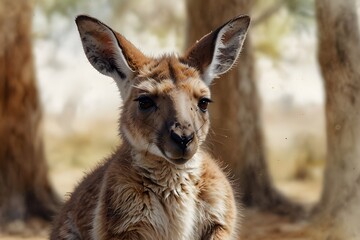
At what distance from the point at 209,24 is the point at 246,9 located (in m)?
0.58

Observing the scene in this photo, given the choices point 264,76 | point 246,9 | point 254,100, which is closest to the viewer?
point 246,9

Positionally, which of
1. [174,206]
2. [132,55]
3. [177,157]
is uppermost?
[132,55]

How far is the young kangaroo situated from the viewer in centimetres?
636

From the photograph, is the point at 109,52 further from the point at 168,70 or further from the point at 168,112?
the point at 168,112

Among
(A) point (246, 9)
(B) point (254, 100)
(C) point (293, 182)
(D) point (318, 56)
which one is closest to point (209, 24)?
(A) point (246, 9)

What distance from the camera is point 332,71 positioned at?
10.5 metres

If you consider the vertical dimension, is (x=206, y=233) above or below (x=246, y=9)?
below

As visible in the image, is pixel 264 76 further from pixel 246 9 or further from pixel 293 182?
pixel 246 9

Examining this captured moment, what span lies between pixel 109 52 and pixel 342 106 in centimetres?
434

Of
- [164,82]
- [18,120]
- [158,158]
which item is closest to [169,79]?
[164,82]

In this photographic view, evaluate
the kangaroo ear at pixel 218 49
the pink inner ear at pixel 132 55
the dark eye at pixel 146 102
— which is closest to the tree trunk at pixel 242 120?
the kangaroo ear at pixel 218 49

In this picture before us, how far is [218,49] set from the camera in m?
7.03

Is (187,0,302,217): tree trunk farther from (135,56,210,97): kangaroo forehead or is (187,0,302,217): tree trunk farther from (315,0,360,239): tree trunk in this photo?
(135,56,210,97): kangaroo forehead

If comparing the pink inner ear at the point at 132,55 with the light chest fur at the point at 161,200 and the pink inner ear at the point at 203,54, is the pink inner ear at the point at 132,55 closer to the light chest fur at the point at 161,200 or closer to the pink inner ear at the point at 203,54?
the pink inner ear at the point at 203,54
